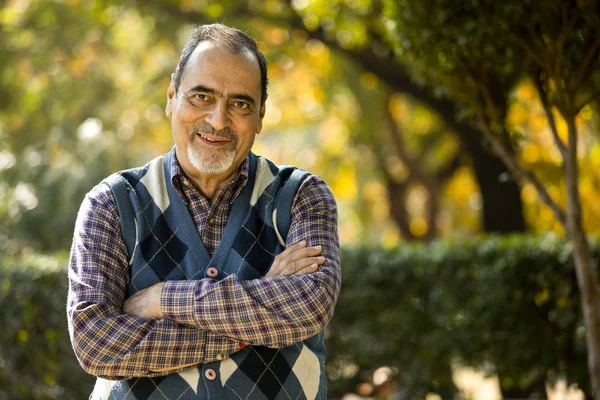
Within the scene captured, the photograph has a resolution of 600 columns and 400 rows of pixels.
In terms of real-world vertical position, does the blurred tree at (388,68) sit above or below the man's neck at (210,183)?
above

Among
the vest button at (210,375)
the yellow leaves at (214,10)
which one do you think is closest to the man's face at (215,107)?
the vest button at (210,375)

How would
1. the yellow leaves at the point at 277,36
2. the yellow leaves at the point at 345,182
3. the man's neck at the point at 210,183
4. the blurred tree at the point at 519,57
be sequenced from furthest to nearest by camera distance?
the yellow leaves at the point at 345,182 → the yellow leaves at the point at 277,36 → the blurred tree at the point at 519,57 → the man's neck at the point at 210,183

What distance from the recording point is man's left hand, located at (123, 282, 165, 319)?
2756 millimetres

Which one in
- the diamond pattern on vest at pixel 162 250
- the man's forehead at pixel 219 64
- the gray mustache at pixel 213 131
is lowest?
the diamond pattern on vest at pixel 162 250

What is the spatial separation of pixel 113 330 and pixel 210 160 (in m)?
0.67

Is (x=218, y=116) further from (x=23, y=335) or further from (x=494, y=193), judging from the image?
(x=494, y=193)

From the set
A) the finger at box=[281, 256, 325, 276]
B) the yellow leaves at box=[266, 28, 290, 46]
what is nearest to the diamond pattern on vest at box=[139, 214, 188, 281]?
the finger at box=[281, 256, 325, 276]

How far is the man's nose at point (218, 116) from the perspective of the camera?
9.64 ft

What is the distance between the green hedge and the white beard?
4127 millimetres

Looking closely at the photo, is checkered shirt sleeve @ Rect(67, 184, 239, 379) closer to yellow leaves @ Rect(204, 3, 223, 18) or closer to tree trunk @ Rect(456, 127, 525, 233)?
yellow leaves @ Rect(204, 3, 223, 18)

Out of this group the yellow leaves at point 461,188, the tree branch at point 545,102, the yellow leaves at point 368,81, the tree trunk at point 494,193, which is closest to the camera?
the tree branch at point 545,102

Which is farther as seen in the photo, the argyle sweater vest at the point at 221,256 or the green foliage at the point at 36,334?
the green foliage at the point at 36,334

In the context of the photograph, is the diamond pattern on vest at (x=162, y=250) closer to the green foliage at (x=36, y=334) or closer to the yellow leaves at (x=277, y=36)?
the green foliage at (x=36, y=334)

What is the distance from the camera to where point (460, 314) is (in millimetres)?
6980
